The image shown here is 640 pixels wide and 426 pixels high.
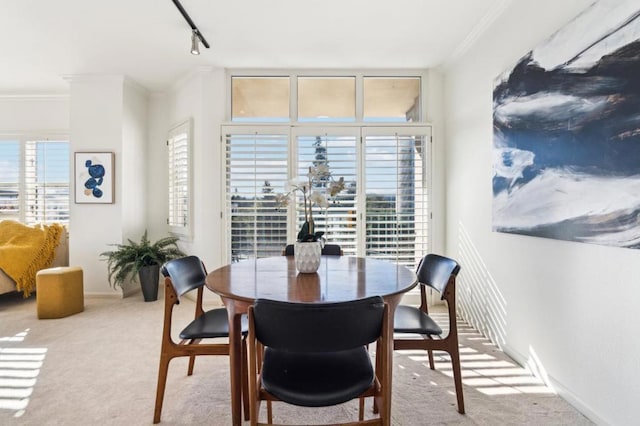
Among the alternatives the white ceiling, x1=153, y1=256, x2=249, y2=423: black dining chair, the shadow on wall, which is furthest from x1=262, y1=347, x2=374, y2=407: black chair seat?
the white ceiling

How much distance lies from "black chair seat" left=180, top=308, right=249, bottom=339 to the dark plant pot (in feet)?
7.59

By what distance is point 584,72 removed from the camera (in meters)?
1.73

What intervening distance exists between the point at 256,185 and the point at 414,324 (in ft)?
8.01

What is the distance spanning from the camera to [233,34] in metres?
3.01

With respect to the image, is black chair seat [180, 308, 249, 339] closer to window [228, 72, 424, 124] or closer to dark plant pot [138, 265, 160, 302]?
dark plant pot [138, 265, 160, 302]

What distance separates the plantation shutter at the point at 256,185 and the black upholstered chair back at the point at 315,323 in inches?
103

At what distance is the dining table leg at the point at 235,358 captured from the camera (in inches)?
58.1

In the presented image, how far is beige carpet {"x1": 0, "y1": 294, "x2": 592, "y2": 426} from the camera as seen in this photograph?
5.89 feet

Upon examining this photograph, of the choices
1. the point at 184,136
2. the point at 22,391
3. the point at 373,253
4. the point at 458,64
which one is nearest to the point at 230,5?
the point at 184,136

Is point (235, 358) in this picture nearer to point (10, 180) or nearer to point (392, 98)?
point (392, 98)

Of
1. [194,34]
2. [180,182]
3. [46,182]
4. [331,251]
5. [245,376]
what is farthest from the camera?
[46,182]

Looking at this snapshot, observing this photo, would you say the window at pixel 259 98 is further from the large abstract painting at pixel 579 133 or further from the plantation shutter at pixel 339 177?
the large abstract painting at pixel 579 133

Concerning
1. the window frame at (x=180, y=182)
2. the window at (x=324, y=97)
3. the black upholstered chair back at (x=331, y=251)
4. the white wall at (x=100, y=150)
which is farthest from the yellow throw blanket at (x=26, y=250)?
the black upholstered chair back at (x=331, y=251)

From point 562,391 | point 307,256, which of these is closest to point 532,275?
point 562,391
